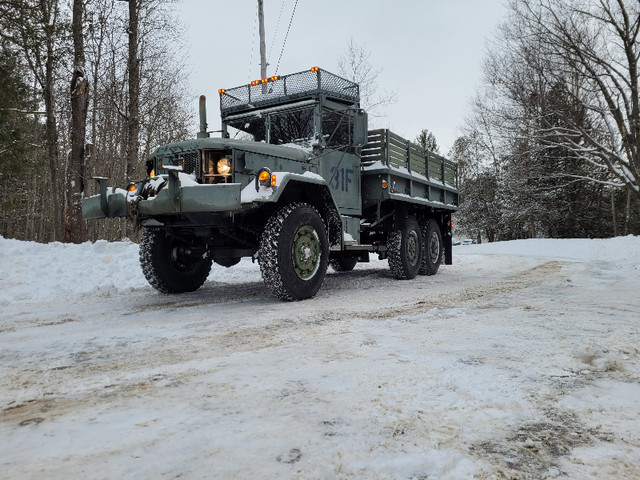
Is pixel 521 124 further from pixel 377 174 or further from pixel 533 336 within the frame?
pixel 533 336

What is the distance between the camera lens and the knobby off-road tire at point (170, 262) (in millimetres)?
6184

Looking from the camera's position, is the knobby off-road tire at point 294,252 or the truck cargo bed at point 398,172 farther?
the truck cargo bed at point 398,172

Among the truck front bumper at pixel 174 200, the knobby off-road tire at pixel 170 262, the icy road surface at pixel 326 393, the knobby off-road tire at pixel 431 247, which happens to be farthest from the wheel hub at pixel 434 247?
the truck front bumper at pixel 174 200

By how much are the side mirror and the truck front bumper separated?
7.90 feet

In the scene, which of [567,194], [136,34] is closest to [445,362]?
[136,34]

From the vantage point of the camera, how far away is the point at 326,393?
2.09m

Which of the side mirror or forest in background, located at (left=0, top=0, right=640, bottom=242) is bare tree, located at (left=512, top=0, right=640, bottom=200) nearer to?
forest in background, located at (left=0, top=0, right=640, bottom=242)

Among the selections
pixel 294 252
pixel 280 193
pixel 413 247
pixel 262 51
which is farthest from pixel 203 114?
pixel 262 51

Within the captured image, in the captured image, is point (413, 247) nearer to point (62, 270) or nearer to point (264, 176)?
point (264, 176)

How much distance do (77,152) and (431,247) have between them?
9.25 m

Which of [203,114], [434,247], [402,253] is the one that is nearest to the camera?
[203,114]

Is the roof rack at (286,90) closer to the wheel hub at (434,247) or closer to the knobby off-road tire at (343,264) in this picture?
the wheel hub at (434,247)

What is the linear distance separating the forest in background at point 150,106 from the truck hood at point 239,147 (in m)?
5.52

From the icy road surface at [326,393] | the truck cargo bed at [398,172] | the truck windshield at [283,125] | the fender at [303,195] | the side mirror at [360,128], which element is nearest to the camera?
the icy road surface at [326,393]
